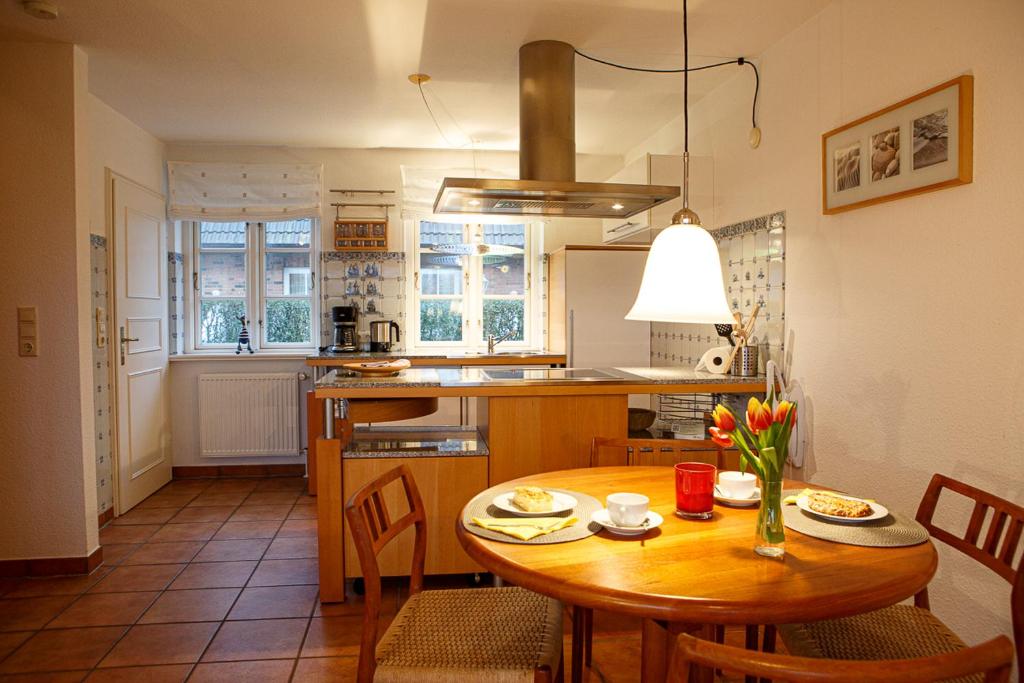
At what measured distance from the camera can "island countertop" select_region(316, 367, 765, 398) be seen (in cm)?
302

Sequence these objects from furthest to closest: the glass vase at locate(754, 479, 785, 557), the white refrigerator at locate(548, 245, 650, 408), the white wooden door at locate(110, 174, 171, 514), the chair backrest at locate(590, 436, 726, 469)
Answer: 1. the white refrigerator at locate(548, 245, 650, 408)
2. the white wooden door at locate(110, 174, 171, 514)
3. the chair backrest at locate(590, 436, 726, 469)
4. the glass vase at locate(754, 479, 785, 557)

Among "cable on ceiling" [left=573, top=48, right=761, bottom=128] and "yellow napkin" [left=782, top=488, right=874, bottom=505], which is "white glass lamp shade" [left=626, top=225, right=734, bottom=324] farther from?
"cable on ceiling" [left=573, top=48, right=761, bottom=128]

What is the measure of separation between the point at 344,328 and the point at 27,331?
2.25 meters

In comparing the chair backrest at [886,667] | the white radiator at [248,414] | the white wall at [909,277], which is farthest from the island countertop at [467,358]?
the chair backrest at [886,667]

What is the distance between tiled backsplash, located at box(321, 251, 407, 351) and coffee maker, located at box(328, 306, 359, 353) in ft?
0.60

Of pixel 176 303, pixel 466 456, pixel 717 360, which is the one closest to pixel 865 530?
pixel 466 456

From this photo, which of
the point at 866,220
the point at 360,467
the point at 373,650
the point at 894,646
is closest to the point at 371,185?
the point at 360,467

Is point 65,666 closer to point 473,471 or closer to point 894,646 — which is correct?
point 473,471

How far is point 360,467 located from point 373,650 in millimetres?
1410

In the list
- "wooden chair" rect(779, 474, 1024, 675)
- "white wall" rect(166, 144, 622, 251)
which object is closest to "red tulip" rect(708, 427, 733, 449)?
"wooden chair" rect(779, 474, 1024, 675)

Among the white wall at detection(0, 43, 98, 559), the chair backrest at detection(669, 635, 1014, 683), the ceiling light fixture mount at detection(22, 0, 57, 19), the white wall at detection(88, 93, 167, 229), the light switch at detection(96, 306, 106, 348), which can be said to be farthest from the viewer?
the white wall at detection(88, 93, 167, 229)

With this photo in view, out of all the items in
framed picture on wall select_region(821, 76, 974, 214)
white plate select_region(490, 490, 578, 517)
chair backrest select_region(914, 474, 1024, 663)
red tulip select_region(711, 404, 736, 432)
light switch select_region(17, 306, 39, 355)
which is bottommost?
chair backrest select_region(914, 474, 1024, 663)

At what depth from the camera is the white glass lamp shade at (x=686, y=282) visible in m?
1.60

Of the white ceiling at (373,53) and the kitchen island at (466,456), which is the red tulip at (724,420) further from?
the white ceiling at (373,53)
